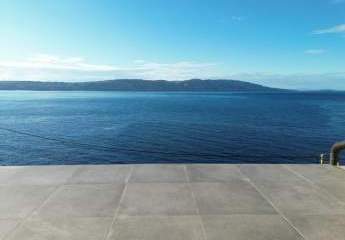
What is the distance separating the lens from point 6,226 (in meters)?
5.96

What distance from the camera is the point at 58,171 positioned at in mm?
9516

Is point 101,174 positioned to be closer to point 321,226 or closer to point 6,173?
point 6,173

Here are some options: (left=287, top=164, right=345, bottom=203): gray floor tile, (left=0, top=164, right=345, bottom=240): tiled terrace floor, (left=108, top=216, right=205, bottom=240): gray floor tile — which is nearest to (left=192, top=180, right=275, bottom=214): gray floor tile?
(left=0, top=164, right=345, bottom=240): tiled terrace floor

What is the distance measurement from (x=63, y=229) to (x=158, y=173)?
3.88 meters

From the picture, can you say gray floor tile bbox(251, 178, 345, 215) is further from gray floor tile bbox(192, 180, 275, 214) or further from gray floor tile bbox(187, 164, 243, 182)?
gray floor tile bbox(187, 164, 243, 182)

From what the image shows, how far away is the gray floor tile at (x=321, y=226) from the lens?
5668 millimetres

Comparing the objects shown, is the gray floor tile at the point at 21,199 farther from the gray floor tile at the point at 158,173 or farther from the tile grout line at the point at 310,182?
the tile grout line at the point at 310,182

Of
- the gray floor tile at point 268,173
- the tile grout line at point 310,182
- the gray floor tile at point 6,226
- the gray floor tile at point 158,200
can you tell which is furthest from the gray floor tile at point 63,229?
the tile grout line at point 310,182

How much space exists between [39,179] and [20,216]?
2.43 metres

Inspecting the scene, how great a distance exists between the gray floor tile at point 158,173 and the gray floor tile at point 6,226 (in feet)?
10.4

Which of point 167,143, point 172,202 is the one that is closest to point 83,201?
point 172,202

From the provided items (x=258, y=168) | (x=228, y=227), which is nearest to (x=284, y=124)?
(x=258, y=168)

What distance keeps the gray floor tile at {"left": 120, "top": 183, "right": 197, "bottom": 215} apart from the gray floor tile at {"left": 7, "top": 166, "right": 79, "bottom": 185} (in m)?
2.01

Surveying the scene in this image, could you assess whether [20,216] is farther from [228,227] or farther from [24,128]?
[24,128]
